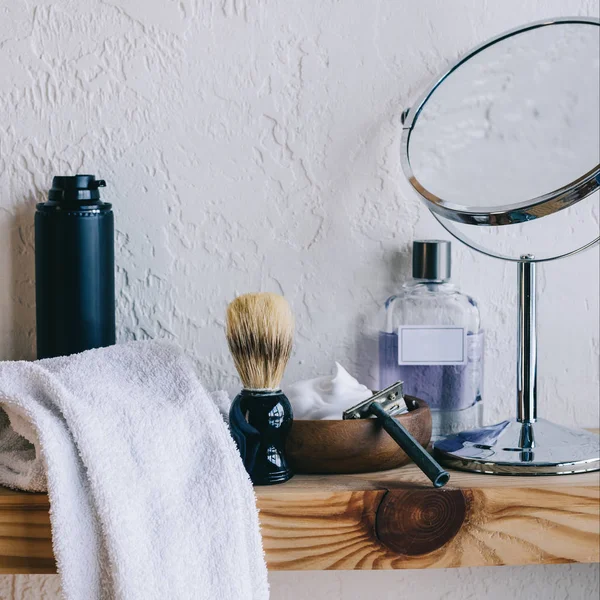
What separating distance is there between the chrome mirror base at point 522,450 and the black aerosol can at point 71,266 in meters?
0.27

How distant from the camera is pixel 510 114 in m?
0.65

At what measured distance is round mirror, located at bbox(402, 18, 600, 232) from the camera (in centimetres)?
63

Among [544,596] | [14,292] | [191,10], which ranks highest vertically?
[191,10]

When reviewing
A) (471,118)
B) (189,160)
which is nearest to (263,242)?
(189,160)

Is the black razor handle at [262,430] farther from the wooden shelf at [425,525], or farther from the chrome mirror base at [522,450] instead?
the chrome mirror base at [522,450]

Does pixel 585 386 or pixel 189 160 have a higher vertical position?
pixel 189 160

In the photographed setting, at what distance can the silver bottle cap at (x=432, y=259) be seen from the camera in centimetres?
65

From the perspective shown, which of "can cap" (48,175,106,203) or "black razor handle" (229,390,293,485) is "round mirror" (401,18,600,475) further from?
"can cap" (48,175,106,203)

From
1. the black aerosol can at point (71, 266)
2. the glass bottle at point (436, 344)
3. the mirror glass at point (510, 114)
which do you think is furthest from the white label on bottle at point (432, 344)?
the black aerosol can at point (71, 266)

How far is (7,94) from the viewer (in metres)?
0.66

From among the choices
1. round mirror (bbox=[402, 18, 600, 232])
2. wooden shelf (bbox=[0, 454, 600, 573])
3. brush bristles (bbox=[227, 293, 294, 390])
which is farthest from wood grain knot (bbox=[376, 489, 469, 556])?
round mirror (bbox=[402, 18, 600, 232])

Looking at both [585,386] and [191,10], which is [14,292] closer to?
[191,10]

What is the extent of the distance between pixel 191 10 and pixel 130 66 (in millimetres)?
64

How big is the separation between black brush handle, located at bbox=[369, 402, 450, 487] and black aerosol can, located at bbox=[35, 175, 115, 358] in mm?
210
